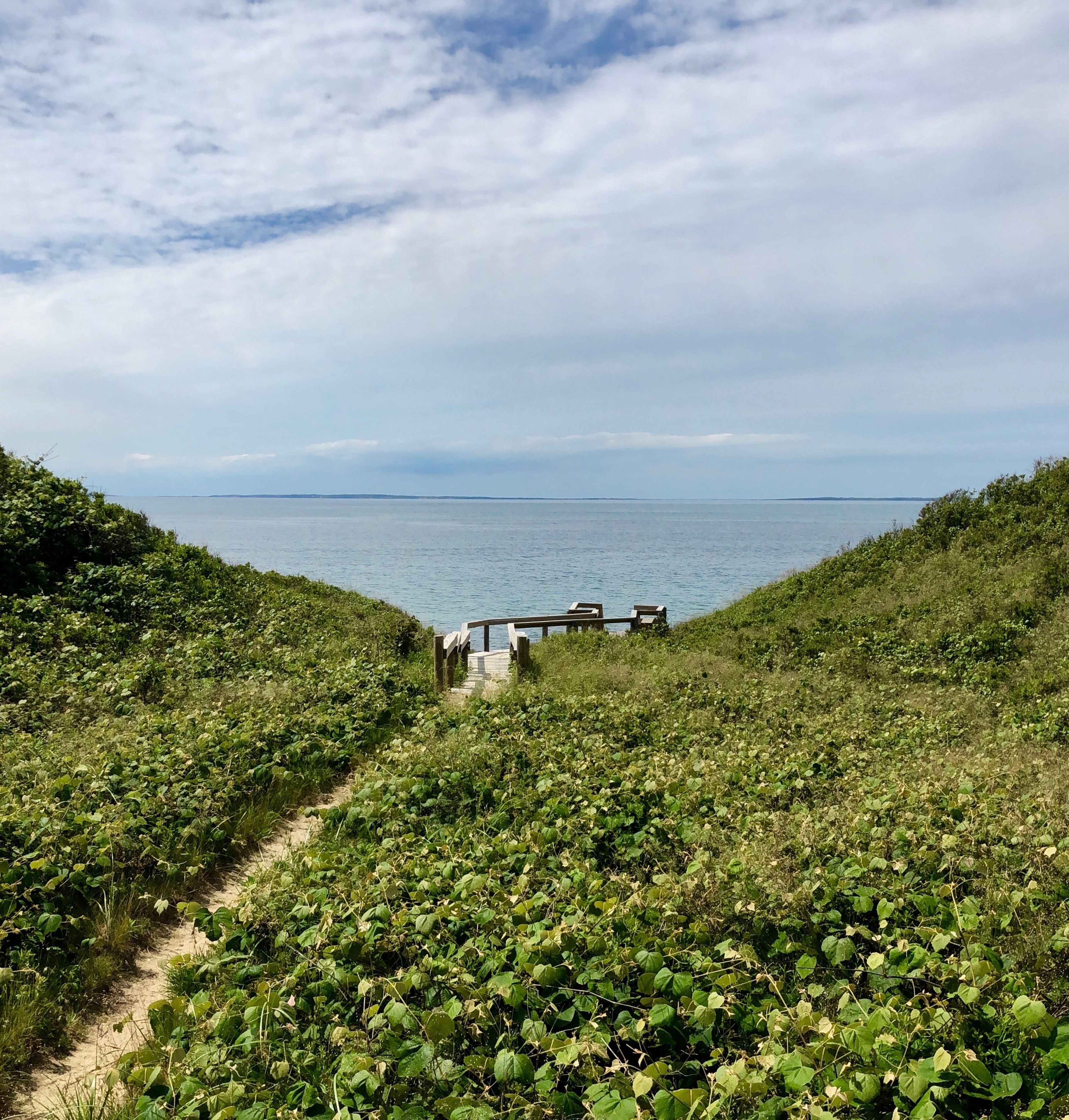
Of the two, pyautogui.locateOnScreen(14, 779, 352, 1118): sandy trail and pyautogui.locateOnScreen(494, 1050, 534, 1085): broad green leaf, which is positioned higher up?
pyautogui.locateOnScreen(494, 1050, 534, 1085): broad green leaf

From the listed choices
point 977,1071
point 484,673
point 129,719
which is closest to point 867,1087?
point 977,1071

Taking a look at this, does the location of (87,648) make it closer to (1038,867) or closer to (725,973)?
(725,973)

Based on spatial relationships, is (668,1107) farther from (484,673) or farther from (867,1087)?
(484,673)

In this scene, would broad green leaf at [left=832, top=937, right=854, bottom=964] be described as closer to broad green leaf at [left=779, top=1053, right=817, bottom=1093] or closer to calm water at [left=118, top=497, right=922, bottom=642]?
broad green leaf at [left=779, top=1053, right=817, bottom=1093]

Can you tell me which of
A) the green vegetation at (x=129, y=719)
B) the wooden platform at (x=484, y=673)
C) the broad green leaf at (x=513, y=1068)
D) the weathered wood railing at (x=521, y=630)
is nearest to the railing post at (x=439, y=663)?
the weathered wood railing at (x=521, y=630)

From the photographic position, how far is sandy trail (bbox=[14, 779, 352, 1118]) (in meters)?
4.33

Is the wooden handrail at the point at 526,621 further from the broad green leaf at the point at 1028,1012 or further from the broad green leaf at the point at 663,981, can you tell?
the broad green leaf at the point at 1028,1012

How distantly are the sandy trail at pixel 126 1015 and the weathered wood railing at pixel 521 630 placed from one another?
23.9 feet

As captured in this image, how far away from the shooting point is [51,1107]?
4203 mm

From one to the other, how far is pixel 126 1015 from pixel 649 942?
3672 millimetres

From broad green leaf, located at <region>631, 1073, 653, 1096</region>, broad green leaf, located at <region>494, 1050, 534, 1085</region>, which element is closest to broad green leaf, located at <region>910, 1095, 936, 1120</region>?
broad green leaf, located at <region>631, 1073, 653, 1096</region>

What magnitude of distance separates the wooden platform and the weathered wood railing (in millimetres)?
240

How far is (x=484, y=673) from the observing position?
17844 millimetres

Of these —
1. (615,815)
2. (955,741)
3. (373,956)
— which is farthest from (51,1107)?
(955,741)
